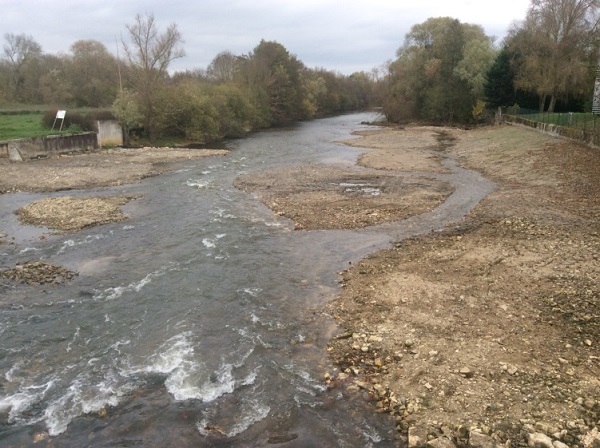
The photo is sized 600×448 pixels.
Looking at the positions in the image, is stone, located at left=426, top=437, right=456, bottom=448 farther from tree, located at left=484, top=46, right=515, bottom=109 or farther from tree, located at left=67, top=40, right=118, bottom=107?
tree, located at left=67, top=40, right=118, bottom=107

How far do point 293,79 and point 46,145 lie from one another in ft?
183

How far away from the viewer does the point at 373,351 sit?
1194 centimetres

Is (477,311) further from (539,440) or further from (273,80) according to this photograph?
(273,80)

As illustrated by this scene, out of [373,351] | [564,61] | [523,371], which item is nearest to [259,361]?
[373,351]

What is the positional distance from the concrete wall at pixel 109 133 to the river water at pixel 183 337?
3083 cm

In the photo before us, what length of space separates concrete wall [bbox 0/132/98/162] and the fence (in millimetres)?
46185

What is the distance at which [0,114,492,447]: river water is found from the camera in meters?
9.63

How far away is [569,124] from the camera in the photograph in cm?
4359

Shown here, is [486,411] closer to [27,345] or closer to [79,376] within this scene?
[79,376]

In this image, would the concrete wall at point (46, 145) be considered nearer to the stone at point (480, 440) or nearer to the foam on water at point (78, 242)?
the foam on water at point (78, 242)

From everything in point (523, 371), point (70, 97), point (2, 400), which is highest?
point (70, 97)

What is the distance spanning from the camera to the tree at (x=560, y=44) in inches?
2018

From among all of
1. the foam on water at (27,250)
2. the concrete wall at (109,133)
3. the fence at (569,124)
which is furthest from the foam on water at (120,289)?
the concrete wall at (109,133)

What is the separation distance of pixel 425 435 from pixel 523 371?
3.14m
